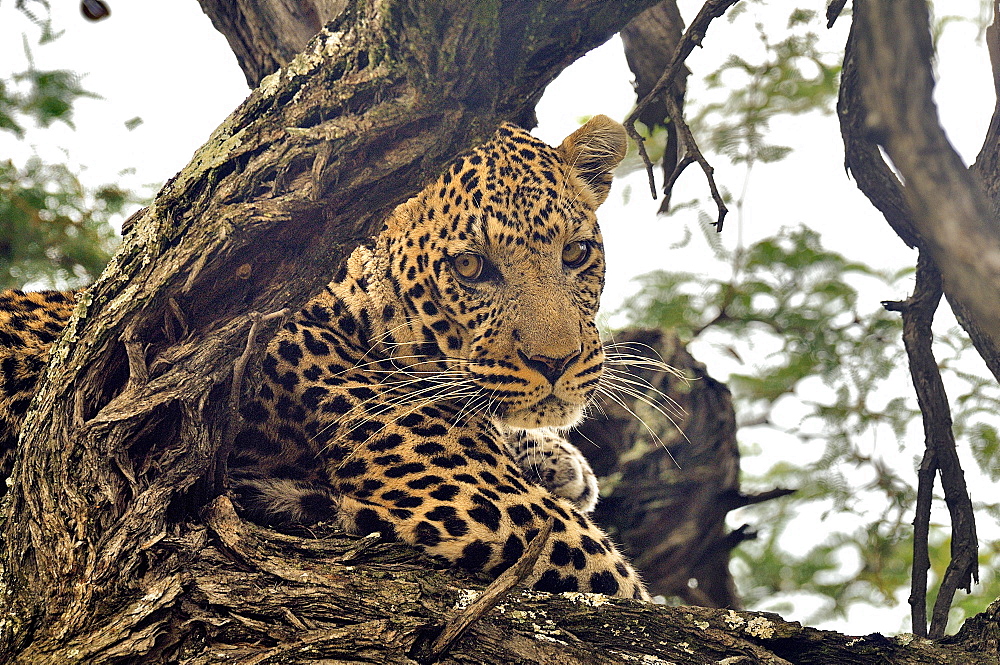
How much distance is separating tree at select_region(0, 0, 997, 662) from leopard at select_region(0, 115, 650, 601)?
1.66 ft

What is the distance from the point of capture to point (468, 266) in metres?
4.69

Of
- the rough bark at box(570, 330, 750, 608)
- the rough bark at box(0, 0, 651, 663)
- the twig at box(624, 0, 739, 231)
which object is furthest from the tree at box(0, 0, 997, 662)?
the rough bark at box(570, 330, 750, 608)

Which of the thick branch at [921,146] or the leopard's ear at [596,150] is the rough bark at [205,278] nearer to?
the leopard's ear at [596,150]

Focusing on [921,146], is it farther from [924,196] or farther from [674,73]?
[674,73]

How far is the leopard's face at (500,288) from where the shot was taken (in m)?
4.53

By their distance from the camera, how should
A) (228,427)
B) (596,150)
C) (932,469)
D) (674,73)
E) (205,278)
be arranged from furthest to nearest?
(596,150) → (932,469) → (674,73) → (228,427) → (205,278)

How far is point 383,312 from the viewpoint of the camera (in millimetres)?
4621

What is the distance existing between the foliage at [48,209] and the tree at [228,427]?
2.85 m

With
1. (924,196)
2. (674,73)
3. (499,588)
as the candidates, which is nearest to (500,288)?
(674,73)

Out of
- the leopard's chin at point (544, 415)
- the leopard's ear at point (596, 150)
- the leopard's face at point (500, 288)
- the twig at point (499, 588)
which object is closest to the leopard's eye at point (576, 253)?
the leopard's face at point (500, 288)

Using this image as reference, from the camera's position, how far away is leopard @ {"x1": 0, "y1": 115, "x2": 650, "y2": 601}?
152 inches

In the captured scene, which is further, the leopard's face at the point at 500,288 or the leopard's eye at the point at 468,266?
the leopard's eye at the point at 468,266

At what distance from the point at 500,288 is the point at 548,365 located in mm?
499

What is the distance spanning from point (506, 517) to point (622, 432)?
2.32 m
